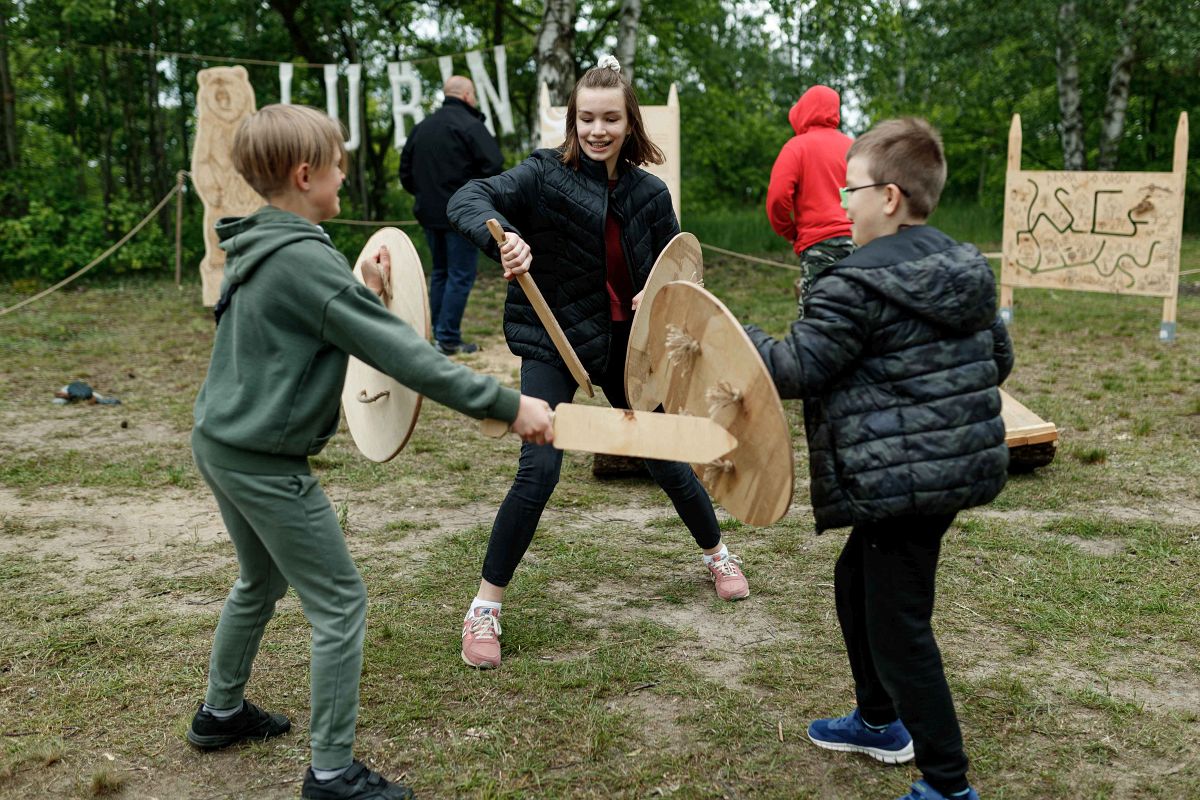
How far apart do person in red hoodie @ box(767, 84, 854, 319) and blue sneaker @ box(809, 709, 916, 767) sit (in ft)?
12.1

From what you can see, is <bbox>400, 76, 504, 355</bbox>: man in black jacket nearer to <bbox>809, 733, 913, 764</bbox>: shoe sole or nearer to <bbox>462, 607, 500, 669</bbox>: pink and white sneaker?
<bbox>462, 607, 500, 669</bbox>: pink and white sneaker

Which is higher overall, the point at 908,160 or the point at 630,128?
the point at 630,128

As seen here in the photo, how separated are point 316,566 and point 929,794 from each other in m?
1.49

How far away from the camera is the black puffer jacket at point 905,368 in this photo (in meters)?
2.13

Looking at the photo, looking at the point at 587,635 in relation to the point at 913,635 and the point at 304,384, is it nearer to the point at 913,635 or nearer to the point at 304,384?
the point at 913,635

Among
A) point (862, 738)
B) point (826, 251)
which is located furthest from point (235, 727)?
point (826, 251)

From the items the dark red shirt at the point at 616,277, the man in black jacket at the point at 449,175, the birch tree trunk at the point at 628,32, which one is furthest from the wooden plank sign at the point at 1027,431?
the birch tree trunk at the point at 628,32

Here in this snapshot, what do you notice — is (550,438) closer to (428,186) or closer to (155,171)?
(428,186)

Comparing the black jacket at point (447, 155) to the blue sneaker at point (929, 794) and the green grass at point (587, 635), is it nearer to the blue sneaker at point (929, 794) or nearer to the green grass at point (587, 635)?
the green grass at point (587, 635)

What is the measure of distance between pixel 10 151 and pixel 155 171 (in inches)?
95.5

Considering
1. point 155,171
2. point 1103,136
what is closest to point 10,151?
point 155,171

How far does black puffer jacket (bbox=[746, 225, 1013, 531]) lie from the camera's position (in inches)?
83.9

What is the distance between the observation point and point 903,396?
2.17 metres

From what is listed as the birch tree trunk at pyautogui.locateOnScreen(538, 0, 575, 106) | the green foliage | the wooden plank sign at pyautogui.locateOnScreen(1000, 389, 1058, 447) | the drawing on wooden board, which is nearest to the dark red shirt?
the wooden plank sign at pyautogui.locateOnScreen(1000, 389, 1058, 447)
